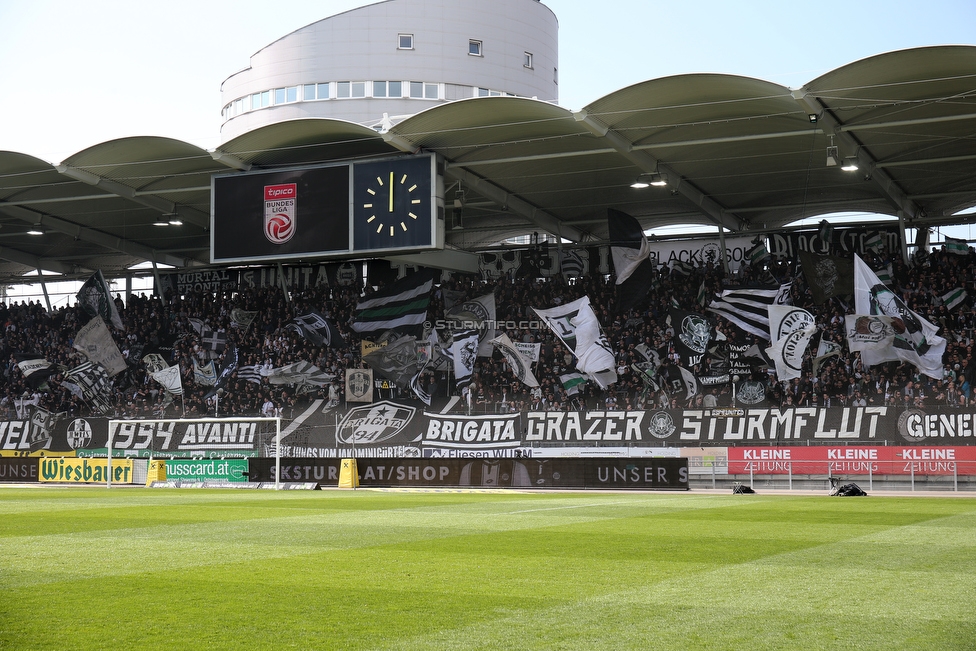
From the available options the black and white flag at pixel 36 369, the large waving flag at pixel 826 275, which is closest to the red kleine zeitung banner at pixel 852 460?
the large waving flag at pixel 826 275

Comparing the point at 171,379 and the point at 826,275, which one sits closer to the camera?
the point at 826,275

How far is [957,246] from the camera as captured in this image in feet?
129

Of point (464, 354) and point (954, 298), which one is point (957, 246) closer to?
point (954, 298)

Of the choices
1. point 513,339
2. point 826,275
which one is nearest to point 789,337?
point 826,275

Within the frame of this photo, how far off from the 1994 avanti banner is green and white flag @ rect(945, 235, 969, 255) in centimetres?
1160

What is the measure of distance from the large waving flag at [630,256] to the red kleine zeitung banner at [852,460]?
345 inches

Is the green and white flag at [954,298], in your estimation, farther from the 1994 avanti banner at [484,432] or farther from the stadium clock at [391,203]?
the stadium clock at [391,203]

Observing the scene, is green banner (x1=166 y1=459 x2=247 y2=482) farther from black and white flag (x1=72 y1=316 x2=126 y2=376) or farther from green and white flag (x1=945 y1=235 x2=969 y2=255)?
green and white flag (x1=945 y1=235 x2=969 y2=255)

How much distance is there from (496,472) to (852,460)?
34.2ft

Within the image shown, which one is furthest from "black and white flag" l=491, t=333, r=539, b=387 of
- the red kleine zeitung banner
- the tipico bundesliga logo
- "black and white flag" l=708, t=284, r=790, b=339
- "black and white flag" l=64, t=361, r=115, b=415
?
"black and white flag" l=64, t=361, r=115, b=415

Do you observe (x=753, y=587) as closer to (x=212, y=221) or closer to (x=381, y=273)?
(x=212, y=221)

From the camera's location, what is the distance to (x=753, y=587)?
804cm

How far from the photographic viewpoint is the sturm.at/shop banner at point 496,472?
29.1m

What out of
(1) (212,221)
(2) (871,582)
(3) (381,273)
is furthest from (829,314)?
(2) (871,582)
